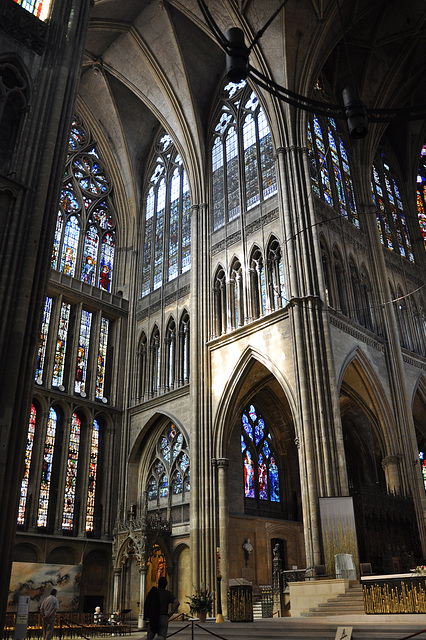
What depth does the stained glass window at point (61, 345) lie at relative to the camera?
70.3 feet

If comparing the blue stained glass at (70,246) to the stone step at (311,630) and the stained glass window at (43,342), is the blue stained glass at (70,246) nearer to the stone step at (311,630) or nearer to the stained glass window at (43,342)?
the stained glass window at (43,342)

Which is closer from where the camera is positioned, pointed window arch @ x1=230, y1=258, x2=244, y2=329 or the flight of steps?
the flight of steps

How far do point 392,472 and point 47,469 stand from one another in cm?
1191

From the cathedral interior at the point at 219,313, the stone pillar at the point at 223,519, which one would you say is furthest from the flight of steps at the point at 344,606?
the stone pillar at the point at 223,519

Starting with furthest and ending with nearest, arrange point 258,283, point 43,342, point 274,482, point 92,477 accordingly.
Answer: point 274,482, point 43,342, point 92,477, point 258,283

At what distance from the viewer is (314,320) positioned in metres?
16.8

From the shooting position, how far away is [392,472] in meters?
18.6

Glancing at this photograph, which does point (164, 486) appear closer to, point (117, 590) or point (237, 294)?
point (117, 590)

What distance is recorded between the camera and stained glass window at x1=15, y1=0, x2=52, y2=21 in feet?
39.1

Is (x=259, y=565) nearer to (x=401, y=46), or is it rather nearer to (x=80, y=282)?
(x=80, y=282)

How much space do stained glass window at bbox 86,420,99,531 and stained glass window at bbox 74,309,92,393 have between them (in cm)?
161

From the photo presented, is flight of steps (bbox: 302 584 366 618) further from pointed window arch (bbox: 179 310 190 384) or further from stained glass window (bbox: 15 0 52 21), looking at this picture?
stained glass window (bbox: 15 0 52 21)

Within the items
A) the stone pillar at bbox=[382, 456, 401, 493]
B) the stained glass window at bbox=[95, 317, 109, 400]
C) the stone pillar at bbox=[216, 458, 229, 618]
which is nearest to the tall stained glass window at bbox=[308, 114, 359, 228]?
the stone pillar at bbox=[382, 456, 401, 493]

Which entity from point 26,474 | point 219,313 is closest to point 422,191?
point 219,313
